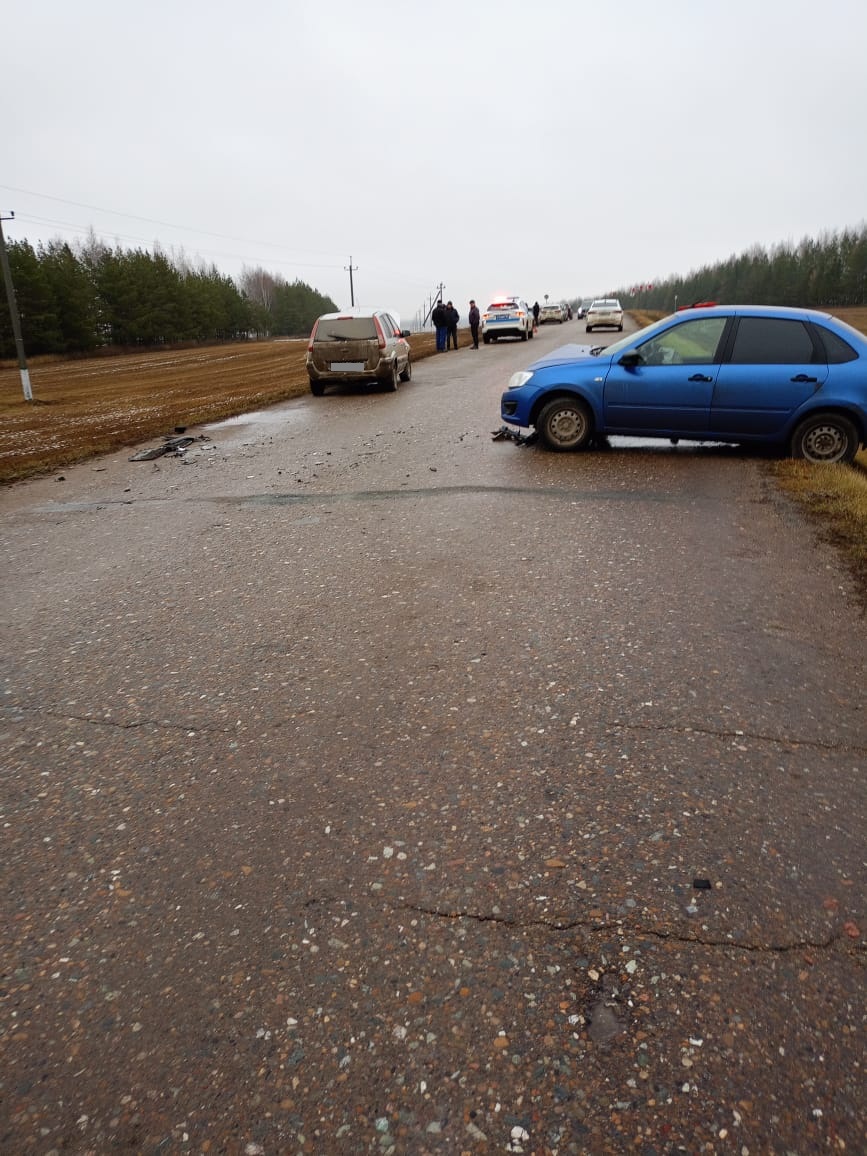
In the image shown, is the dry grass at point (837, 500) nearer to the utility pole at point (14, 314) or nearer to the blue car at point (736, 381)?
the blue car at point (736, 381)

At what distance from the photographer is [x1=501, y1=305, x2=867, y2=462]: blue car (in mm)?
8188

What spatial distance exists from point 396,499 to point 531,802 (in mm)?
5213

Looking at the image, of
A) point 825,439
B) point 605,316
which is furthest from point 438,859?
point 605,316

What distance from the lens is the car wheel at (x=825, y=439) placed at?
27.2ft

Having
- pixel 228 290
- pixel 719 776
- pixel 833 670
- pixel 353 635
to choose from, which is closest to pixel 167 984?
pixel 719 776

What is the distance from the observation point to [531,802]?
111 inches

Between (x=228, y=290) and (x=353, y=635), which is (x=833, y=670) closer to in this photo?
(x=353, y=635)

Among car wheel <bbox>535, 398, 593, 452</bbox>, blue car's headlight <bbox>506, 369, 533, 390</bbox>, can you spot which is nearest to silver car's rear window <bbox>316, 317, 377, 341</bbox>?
blue car's headlight <bbox>506, 369, 533, 390</bbox>

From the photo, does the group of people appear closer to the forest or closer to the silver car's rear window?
the silver car's rear window

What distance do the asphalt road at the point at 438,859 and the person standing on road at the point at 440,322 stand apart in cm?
2468

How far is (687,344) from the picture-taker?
8.66 metres

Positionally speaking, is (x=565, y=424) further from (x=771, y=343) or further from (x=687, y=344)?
(x=771, y=343)

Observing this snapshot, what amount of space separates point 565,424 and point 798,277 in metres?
109

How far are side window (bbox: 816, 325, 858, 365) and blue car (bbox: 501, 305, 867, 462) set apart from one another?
0.4 inches
